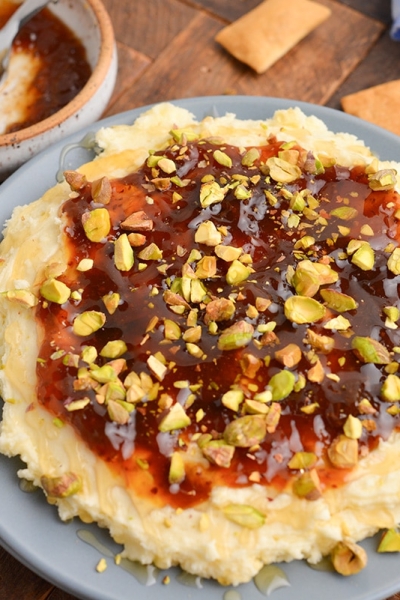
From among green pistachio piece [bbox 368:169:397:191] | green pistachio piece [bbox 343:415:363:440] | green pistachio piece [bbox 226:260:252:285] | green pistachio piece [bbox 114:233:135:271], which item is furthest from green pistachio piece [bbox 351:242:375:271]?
green pistachio piece [bbox 114:233:135:271]

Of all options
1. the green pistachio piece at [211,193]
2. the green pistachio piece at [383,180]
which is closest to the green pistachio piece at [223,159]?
the green pistachio piece at [211,193]

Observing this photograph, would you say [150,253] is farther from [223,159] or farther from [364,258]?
[364,258]

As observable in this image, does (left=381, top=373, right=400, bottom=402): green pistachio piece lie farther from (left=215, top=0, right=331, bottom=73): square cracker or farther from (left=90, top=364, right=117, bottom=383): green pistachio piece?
(left=215, top=0, right=331, bottom=73): square cracker

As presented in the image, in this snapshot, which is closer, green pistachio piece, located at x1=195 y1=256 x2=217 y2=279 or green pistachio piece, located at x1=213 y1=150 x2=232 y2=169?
green pistachio piece, located at x1=195 y1=256 x2=217 y2=279

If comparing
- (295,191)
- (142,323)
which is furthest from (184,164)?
(142,323)

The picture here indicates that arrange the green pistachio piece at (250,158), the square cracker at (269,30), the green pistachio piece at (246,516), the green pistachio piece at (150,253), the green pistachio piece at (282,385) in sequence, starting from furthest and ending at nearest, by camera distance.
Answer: the square cracker at (269,30) < the green pistachio piece at (250,158) < the green pistachio piece at (150,253) < the green pistachio piece at (282,385) < the green pistachio piece at (246,516)

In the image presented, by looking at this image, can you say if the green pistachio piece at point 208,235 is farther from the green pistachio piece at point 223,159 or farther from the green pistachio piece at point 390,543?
the green pistachio piece at point 390,543
